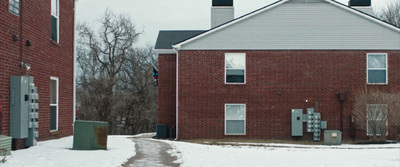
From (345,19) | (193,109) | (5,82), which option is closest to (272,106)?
(193,109)

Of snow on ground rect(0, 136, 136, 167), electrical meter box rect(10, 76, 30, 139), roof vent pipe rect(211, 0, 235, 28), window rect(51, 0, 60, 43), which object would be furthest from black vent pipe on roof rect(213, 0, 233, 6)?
electrical meter box rect(10, 76, 30, 139)

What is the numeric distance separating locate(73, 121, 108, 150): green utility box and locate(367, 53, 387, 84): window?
51.6ft

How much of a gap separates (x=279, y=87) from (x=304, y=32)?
295cm

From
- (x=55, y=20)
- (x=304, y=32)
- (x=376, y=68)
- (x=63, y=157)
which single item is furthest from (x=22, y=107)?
(x=376, y=68)

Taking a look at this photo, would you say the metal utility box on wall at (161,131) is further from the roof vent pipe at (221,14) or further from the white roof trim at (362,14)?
the white roof trim at (362,14)

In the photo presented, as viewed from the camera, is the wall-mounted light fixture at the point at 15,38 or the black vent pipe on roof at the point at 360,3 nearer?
the wall-mounted light fixture at the point at 15,38

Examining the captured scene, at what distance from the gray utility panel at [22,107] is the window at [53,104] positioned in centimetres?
333

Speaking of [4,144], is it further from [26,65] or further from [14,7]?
[14,7]

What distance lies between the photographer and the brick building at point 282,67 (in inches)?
944

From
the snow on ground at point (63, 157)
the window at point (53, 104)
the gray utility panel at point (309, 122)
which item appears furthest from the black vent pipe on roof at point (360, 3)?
the snow on ground at point (63, 157)

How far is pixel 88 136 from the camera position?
12.8 metres

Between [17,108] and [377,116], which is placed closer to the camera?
[17,108]

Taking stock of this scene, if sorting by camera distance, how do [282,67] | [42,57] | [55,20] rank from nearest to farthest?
[42,57] < [55,20] < [282,67]

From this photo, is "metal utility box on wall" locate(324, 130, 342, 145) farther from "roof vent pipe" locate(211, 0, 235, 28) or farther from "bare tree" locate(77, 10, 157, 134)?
"bare tree" locate(77, 10, 157, 134)
